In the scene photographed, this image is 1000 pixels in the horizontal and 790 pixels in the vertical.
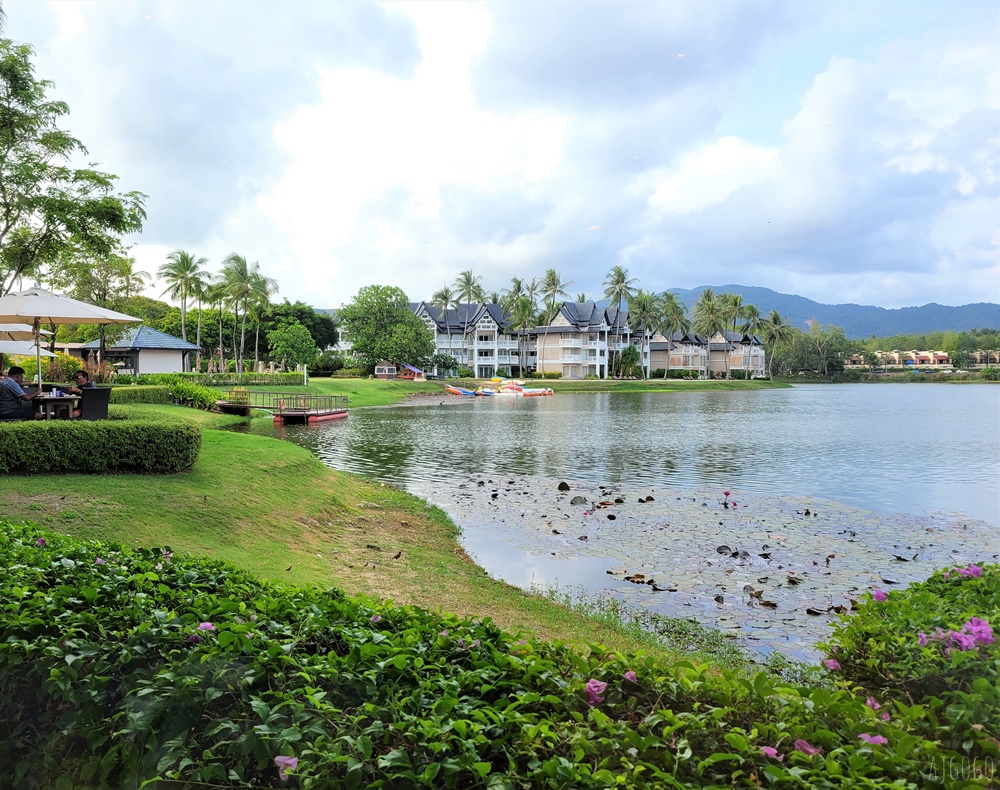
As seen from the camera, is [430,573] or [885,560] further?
[885,560]

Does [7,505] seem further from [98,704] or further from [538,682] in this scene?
[538,682]

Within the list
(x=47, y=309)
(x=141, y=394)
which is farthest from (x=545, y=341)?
(x=47, y=309)

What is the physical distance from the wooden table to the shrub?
1756cm

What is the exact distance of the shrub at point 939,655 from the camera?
2924 millimetres

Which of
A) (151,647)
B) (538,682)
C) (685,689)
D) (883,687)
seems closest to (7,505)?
(151,647)

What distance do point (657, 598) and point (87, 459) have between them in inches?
411

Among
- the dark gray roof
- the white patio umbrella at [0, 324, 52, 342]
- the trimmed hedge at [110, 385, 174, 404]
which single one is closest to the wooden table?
the white patio umbrella at [0, 324, 52, 342]

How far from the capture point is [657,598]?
33.5 ft

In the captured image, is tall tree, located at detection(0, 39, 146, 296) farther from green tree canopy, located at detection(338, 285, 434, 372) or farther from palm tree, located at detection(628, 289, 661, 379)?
palm tree, located at detection(628, 289, 661, 379)

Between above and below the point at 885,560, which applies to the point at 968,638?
above

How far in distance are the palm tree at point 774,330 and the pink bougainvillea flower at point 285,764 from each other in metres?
133

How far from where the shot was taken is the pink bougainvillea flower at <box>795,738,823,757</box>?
2.61 m

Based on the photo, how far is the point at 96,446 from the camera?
1195cm

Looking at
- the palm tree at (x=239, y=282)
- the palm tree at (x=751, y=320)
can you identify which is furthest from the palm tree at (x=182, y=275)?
the palm tree at (x=751, y=320)
